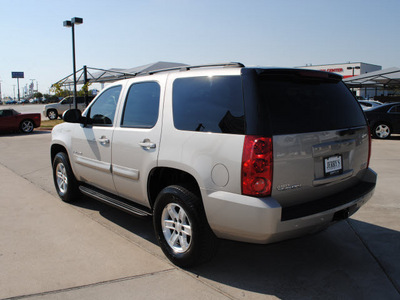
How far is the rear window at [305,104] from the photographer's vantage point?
2.89 metres

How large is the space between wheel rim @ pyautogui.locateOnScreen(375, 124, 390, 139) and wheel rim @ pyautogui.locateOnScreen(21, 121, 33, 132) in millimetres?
15336

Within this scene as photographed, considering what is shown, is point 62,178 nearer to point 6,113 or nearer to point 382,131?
point 382,131

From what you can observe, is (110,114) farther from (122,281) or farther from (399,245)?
(399,245)

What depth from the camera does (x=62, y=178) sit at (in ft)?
18.1

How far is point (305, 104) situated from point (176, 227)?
1.59 m

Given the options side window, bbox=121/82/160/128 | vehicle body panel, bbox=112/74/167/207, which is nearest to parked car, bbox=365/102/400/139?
side window, bbox=121/82/160/128

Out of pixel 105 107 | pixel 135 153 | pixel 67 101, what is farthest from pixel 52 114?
pixel 135 153

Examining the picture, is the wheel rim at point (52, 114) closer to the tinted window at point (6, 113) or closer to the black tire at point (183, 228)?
the tinted window at point (6, 113)

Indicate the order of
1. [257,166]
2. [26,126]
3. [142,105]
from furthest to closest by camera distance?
[26,126] → [142,105] → [257,166]

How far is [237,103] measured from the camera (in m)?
2.92

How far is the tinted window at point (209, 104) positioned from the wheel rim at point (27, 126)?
16258mm

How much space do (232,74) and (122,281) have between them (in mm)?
1975

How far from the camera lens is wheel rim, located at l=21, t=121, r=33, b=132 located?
17.6 m

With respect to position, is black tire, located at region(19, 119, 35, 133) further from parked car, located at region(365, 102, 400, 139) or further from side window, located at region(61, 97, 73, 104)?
parked car, located at region(365, 102, 400, 139)
